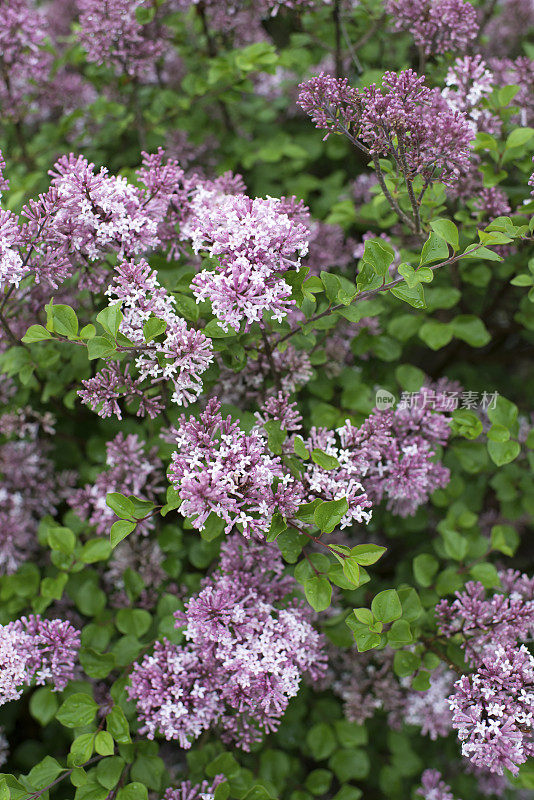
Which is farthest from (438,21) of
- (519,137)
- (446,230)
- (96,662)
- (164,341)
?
(96,662)

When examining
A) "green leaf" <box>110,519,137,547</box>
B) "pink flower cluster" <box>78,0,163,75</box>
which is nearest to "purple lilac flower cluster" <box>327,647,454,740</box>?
"green leaf" <box>110,519,137,547</box>

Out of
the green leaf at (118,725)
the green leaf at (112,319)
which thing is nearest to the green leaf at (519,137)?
the green leaf at (112,319)

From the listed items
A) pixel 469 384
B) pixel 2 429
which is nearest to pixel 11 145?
pixel 2 429

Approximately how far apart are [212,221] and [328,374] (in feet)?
1.64

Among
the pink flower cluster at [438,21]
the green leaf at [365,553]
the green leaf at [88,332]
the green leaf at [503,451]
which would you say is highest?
the pink flower cluster at [438,21]

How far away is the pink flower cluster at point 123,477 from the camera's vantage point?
1.36 metres

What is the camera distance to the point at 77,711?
1.25 meters

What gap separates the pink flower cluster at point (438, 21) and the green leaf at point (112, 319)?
38.9 inches

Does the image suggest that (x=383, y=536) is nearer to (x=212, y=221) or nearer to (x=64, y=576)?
(x=64, y=576)

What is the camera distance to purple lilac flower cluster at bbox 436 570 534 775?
1.07m

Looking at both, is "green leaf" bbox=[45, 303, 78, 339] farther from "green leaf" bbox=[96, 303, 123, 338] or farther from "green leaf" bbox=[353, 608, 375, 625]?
"green leaf" bbox=[353, 608, 375, 625]

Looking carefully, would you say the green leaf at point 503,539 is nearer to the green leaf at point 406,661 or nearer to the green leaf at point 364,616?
the green leaf at point 406,661

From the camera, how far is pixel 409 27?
5.19ft

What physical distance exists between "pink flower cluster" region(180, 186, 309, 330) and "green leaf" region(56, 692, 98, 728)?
0.78m
